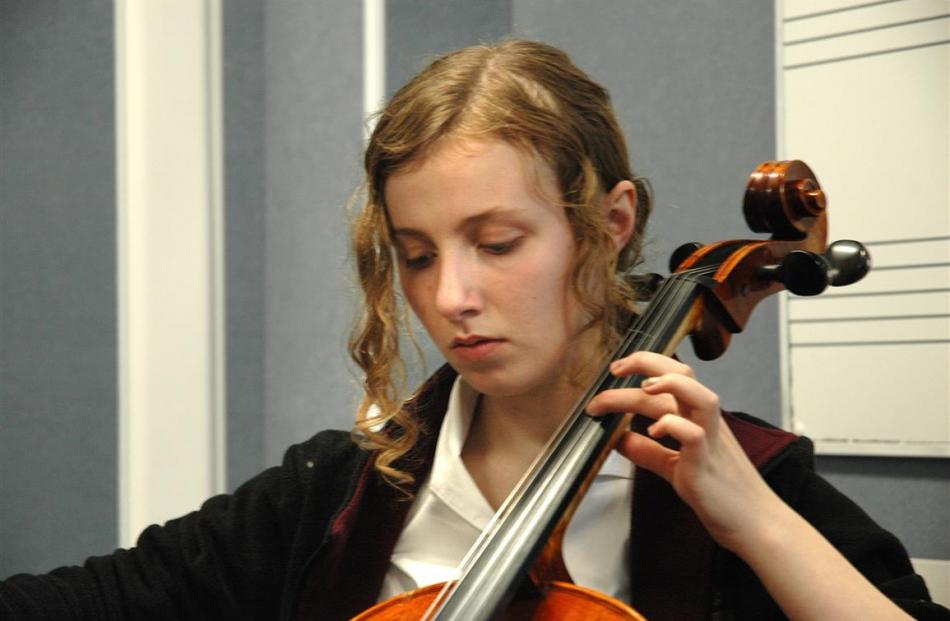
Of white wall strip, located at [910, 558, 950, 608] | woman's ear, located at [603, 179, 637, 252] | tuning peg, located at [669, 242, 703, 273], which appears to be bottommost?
white wall strip, located at [910, 558, 950, 608]

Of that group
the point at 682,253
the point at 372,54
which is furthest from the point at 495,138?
the point at 372,54

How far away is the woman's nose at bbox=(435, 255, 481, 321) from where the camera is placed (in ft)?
2.62

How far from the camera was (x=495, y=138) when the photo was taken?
0.84m

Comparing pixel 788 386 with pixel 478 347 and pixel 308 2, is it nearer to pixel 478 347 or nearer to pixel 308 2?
pixel 478 347

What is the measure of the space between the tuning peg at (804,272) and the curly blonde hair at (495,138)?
123 mm

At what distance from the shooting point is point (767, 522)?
28.6 inches

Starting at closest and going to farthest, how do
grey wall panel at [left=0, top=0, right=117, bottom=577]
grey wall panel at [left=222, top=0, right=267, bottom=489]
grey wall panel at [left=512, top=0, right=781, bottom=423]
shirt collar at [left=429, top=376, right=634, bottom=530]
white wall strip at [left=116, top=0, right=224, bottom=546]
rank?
1. shirt collar at [left=429, top=376, right=634, bottom=530]
2. grey wall panel at [left=512, top=0, right=781, bottom=423]
3. grey wall panel at [left=0, top=0, right=117, bottom=577]
4. white wall strip at [left=116, top=0, right=224, bottom=546]
5. grey wall panel at [left=222, top=0, right=267, bottom=489]

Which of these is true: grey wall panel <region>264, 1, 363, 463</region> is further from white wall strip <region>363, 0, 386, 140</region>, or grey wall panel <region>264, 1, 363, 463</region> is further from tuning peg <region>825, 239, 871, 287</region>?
tuning peg <region>825, 239, 871, 287</region>

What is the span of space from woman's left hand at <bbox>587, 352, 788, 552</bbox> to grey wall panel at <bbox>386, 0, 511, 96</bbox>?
1197mm

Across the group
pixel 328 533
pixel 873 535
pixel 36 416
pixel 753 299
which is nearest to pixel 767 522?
pixel 873 535

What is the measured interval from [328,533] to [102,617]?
0.71ft

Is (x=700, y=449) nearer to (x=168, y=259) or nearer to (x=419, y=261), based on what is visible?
(x=419, y=261)

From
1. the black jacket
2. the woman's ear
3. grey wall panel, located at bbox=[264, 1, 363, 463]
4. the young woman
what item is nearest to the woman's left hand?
the young woman

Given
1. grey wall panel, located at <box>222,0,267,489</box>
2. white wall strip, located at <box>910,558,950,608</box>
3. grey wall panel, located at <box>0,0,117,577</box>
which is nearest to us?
white wall strip, located at <box>910,558,950,608</box>
